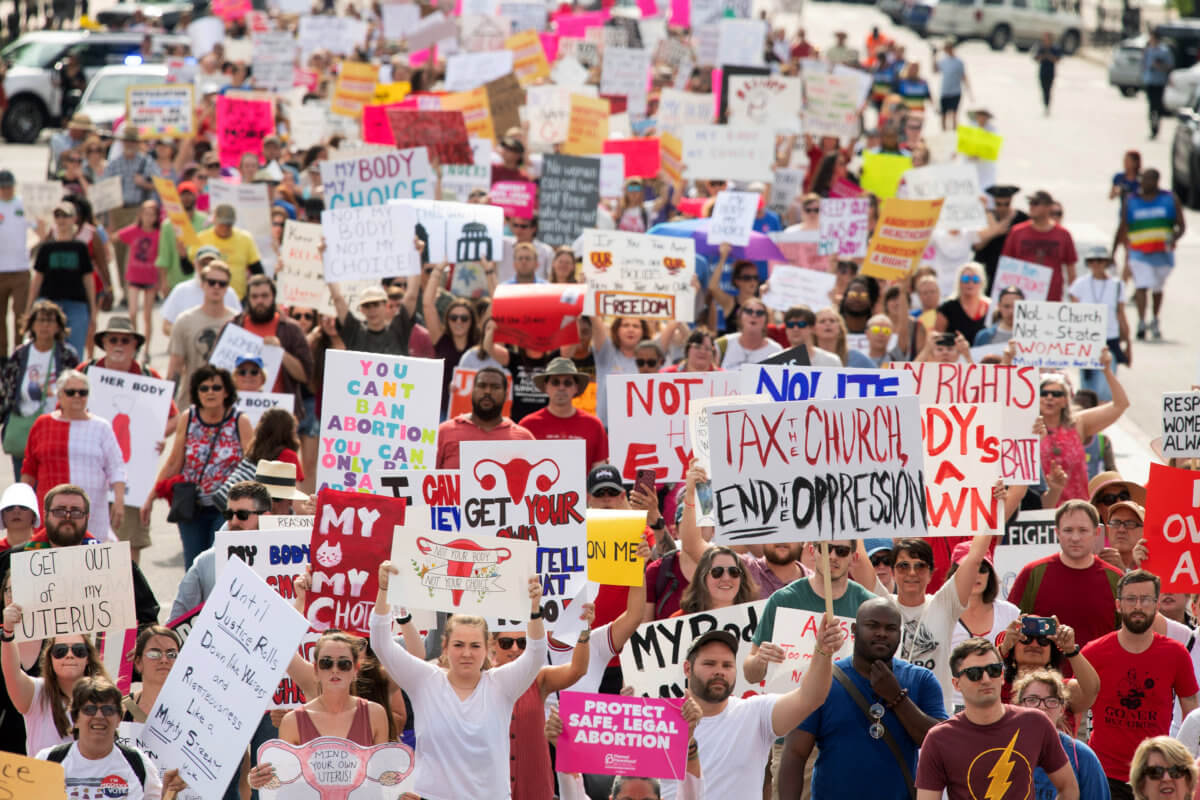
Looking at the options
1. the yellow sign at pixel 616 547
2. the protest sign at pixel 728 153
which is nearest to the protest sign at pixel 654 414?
the yellow sign at pixel 616 547

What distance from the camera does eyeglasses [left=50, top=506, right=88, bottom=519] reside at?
27.2 ft

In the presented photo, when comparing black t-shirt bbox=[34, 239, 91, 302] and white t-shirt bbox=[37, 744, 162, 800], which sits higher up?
white t-shirt bbox=[37, 744, 162, 800]

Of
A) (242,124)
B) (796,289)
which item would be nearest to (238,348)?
(796,289)

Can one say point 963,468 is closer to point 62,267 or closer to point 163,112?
point 62,267

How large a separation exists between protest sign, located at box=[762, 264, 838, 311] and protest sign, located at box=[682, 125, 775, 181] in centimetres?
385

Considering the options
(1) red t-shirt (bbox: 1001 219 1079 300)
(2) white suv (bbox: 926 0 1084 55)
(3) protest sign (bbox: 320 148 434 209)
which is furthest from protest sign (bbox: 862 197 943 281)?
(2) white suv (bbox: 926 0 1084 55)

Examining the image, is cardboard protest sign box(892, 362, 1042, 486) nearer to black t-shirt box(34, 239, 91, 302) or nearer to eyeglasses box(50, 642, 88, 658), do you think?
eyeglasses box(50, 642, 88, 658)

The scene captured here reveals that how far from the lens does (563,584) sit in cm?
796

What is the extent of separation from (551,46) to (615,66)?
16.8ft

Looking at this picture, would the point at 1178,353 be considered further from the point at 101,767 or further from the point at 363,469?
the point at 101,767

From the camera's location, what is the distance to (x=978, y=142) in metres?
20.3

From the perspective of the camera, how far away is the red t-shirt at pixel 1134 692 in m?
7.46

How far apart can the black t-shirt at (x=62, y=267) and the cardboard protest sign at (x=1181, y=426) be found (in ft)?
29.9

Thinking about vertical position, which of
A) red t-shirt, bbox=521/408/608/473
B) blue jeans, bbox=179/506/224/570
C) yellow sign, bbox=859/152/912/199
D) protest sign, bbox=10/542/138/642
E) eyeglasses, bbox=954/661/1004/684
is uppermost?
eyeglasses, bbox=954/661/1004/684
